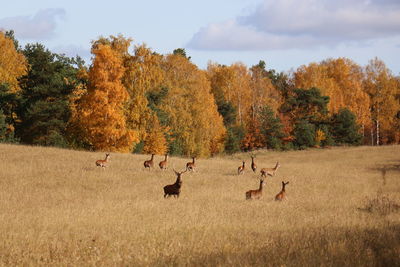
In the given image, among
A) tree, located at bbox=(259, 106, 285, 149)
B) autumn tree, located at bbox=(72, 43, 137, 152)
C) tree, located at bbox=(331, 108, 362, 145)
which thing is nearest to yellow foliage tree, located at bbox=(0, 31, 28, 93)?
autumn tree, located at bbox=(72, 43, 137, 152)

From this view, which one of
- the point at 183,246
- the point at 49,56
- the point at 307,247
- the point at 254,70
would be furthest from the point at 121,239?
the point at 254,70

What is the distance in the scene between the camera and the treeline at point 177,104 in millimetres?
41750

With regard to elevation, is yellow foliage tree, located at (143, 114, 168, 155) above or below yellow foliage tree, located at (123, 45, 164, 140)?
below

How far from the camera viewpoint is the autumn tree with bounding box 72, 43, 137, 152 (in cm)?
4016

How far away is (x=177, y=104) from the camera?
186 feet

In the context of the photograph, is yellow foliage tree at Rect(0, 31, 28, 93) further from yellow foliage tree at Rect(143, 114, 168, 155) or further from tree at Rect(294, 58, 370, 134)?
tree at Rect(294, 58, 370, 134)

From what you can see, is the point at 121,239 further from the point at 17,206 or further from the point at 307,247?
the point at 17,206

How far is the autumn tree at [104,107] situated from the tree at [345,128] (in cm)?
3490

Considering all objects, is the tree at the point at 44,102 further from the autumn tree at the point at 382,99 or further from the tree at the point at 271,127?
the autumn tree at the point at 382,99

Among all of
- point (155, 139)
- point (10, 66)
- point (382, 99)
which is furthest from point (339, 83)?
point (10, 66)

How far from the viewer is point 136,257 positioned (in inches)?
298

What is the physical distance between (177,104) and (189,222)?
149ft

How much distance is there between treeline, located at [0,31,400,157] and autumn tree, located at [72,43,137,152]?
0.08 metres

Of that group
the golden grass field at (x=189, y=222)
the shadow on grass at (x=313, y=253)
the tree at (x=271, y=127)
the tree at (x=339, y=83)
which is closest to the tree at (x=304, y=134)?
the tree at (x=271, y=127)
